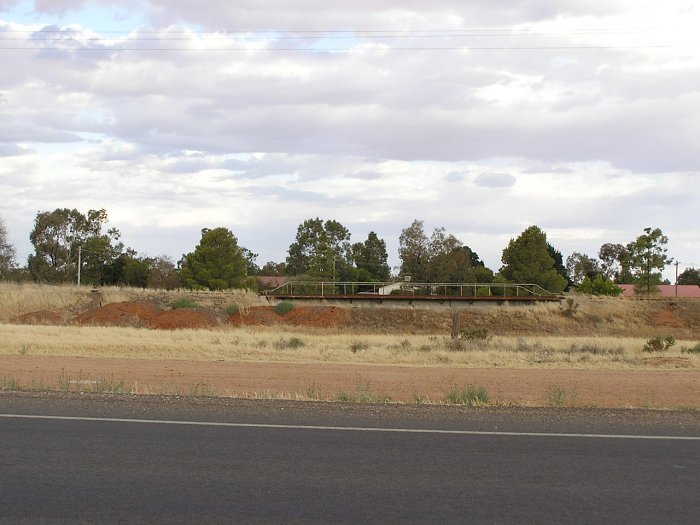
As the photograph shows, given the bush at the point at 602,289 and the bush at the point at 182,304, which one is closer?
the bush at the point at 182,304

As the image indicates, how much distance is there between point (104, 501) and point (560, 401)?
994 centimetres

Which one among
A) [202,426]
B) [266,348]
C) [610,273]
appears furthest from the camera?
[610,273]

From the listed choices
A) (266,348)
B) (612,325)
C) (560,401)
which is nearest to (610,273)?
(612,325)

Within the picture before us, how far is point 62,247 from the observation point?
93750mm

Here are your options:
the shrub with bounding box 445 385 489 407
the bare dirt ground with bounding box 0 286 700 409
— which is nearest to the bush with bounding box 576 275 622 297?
the bare dirt ground with bounding box 0 286 700 409

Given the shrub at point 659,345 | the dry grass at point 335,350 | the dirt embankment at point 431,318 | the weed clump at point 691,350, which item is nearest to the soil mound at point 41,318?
the dirt embankment at point 431,318

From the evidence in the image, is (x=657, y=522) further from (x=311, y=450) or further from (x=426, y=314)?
(x=426, y=314)

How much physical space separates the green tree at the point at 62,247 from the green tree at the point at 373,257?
32.5 m

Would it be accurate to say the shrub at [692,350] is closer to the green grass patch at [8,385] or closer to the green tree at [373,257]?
the green grass patch at [8,385]

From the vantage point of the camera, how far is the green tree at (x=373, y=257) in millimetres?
106750

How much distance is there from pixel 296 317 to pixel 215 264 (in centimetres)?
2779

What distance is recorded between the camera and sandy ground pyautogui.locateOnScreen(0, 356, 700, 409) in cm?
1669

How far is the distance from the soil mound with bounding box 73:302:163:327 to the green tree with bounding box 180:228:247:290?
23.4 metres

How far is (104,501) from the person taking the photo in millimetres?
7250
